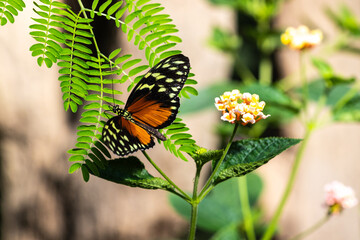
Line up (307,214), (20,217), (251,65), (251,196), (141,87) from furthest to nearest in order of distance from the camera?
(251,65)
(307,214)
(20,217)
(251,196)
(141,87)

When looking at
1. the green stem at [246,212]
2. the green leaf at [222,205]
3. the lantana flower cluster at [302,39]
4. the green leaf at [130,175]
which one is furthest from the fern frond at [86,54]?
the green leaf at [222,205]

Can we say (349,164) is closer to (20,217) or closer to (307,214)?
(307,214)

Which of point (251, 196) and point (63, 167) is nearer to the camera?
point (251, 196)

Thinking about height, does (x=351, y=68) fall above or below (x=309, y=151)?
above

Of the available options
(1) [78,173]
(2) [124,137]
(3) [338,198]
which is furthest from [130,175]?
(1) [78,173]

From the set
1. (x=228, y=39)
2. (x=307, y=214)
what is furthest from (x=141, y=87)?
(x=307, y=214)

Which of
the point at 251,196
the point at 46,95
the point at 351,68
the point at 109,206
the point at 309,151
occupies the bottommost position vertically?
the point at 109,206

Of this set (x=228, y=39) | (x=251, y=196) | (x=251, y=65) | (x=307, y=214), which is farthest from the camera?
(x=251, y=65)
